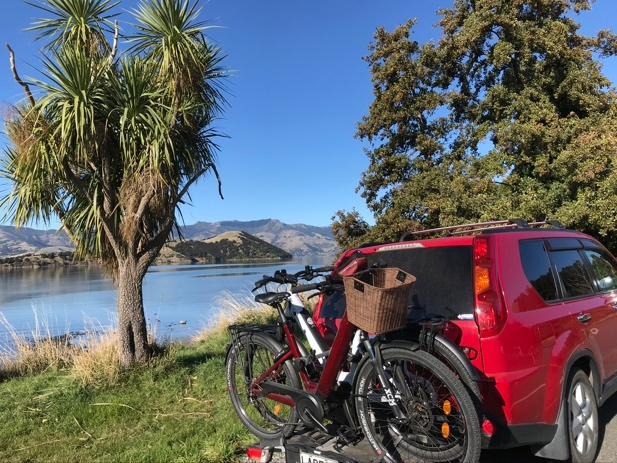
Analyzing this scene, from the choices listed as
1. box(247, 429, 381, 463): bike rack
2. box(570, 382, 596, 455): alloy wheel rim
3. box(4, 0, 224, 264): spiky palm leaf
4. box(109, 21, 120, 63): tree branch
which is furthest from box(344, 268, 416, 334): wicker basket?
box(109, 21, 120, 63): tree branch

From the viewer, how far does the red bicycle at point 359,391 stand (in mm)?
3184

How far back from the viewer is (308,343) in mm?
4258

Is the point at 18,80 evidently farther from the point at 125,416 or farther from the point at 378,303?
the point at 378,303

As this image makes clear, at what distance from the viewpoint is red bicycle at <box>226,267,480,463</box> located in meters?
3.18

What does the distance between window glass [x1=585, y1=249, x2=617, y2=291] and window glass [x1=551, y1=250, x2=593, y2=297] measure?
0.88 ft

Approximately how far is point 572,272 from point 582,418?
1146mm

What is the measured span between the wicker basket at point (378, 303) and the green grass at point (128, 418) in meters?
1.93

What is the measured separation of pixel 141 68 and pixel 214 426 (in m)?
5.17

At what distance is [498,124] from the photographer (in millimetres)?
16125

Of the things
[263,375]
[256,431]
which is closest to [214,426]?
[256,431]

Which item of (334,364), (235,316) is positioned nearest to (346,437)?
(334,364)

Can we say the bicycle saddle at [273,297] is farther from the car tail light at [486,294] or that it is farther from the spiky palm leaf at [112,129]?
the spiky palm leaf at [112,129]

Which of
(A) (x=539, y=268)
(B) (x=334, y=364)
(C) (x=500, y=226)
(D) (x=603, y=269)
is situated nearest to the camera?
(B) (x=334, y=364)

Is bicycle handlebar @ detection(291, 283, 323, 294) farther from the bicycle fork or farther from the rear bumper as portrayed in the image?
the rear bumper
